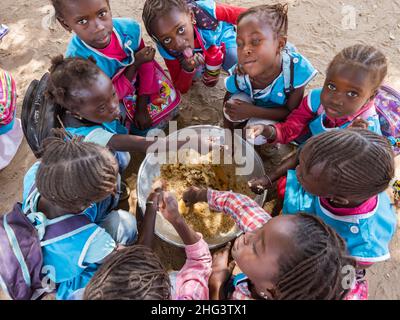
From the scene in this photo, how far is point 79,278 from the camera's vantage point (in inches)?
63.6

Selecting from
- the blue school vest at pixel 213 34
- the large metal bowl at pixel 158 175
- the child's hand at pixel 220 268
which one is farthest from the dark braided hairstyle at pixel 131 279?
the blue school vest at pixel 213 34

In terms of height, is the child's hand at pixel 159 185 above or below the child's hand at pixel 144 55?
below

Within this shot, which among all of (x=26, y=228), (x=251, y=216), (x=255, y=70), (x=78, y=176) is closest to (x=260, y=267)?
(x=251, y=216)

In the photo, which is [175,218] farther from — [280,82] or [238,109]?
[280,82]

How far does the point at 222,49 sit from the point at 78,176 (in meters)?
1.42

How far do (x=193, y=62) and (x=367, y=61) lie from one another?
1040 millimetres

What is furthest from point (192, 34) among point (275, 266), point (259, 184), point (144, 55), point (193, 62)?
point (275, 266)

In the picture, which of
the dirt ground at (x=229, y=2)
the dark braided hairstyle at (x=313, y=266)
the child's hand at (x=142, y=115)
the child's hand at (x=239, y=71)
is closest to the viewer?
the dark braided hairstyle at (x=313, y=266)

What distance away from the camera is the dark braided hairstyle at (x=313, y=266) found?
45.7 inches

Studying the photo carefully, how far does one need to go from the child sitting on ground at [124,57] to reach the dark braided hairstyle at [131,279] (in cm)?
126

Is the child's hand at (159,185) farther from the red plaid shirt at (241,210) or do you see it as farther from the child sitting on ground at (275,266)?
the child sitting on ground at (275,266)

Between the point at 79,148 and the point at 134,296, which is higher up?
the point at 79,148

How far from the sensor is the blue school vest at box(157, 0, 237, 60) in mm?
2297

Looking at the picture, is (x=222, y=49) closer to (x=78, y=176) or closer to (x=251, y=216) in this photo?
(x=251, y=216)
